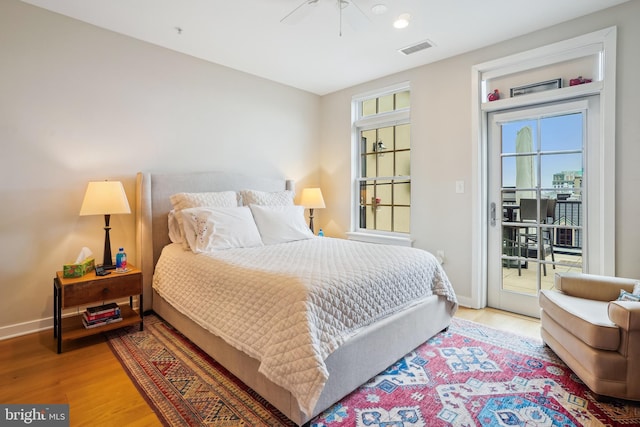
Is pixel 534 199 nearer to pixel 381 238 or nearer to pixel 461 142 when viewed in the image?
pixel 461 142

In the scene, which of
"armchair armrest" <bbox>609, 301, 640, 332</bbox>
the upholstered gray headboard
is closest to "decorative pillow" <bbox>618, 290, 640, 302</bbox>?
"armchair armrest" <bbox>609, 301, 640, 332</bbox>

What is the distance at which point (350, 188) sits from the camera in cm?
446

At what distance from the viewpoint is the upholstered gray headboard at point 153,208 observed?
2.96 m

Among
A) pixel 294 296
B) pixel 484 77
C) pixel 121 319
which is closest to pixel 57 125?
pixel 121 319

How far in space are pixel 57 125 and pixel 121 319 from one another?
169 centimetres

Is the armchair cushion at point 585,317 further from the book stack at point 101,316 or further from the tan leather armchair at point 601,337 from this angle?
the book stack at point 101,316

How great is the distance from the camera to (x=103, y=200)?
256 cm

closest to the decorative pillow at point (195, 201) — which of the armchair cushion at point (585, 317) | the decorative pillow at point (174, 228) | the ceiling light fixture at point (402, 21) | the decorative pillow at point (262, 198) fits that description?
the decorative pillow at point (174, 228)

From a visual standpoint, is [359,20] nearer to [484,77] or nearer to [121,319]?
[484,77]

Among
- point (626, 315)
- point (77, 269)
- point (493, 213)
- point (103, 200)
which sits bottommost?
point (626, 315)

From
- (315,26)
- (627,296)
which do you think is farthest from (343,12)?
(627,296)

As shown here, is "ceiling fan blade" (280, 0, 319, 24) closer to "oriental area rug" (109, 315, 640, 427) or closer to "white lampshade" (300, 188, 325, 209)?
"white lampshade" (300, 188, 325, 209)

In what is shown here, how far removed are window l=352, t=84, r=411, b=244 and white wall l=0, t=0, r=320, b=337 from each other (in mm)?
1849

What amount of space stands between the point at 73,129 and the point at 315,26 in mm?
2259
